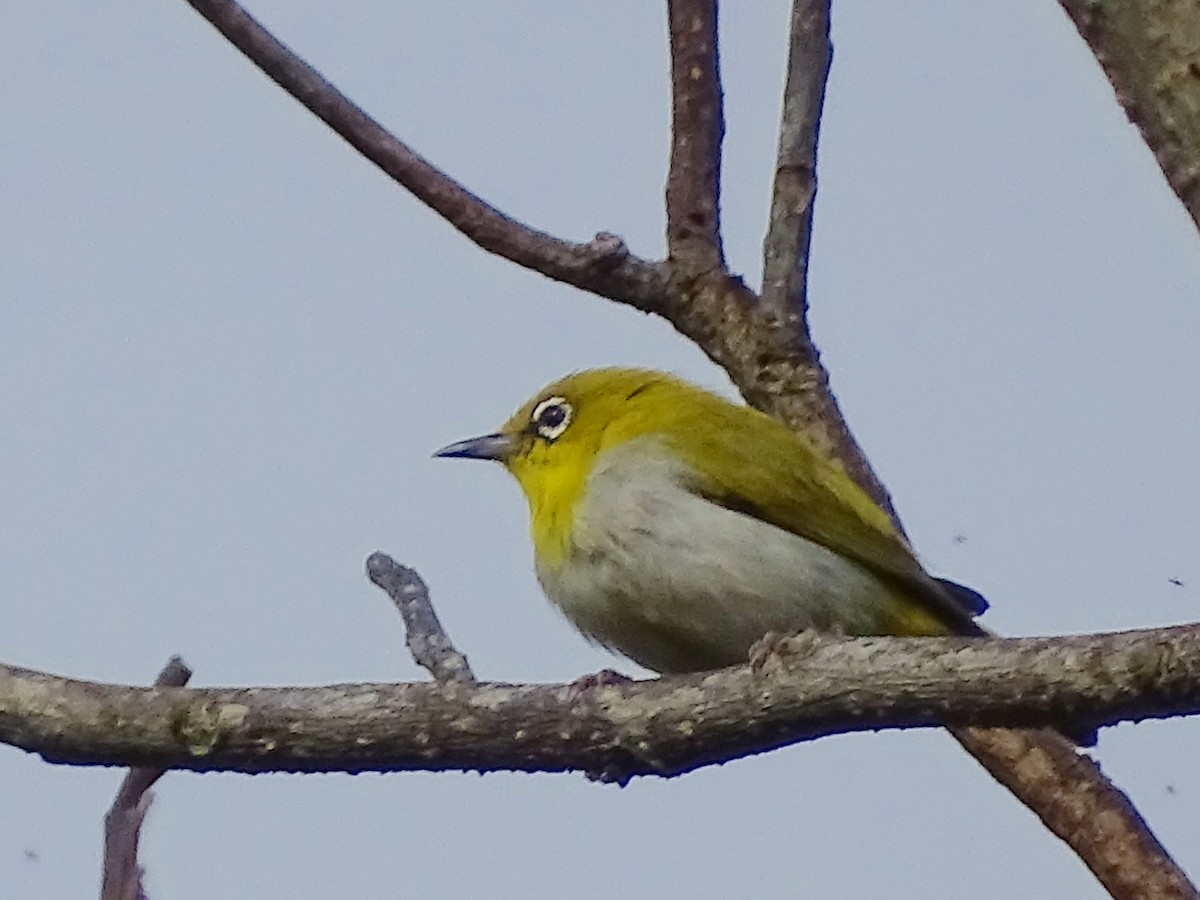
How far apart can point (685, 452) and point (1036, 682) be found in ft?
5.79

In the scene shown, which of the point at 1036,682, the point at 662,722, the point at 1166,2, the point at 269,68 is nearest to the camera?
the point at 1166,2

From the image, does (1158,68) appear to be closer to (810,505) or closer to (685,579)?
(685,579)

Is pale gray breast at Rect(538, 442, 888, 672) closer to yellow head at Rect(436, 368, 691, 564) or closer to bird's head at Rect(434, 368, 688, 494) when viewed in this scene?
yellow head at Rect(436, 368, 691, 564)

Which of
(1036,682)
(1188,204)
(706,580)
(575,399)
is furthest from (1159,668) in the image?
(575,399)

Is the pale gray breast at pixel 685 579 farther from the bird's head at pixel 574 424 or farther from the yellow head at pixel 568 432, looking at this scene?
the bird's head at pixel 574 424

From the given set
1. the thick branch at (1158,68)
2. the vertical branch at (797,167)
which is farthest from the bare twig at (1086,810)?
the thick branch at (1158,68)

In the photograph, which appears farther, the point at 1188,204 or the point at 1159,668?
the point at 1159,668

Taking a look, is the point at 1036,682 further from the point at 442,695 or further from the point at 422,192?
the point at 422,192

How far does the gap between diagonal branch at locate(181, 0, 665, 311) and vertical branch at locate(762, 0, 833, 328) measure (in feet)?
1.04

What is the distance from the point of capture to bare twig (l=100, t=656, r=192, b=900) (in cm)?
271

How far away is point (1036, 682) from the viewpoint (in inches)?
92.0

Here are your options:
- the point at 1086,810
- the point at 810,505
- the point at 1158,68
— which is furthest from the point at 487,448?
the point at 1158,68

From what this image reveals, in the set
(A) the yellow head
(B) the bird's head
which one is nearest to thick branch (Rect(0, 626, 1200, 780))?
(A) the yellow head

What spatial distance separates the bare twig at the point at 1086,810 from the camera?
3.52 m
